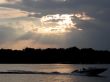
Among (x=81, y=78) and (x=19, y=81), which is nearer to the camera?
(x=19, y=81)

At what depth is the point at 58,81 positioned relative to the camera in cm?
9375

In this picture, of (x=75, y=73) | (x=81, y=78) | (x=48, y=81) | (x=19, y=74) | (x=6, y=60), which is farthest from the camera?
(x=6, y=60)

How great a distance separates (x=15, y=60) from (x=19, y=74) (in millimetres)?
78950

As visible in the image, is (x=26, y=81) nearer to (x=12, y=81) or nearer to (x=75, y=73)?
(x=12, y=81)

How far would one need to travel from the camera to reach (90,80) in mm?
96250

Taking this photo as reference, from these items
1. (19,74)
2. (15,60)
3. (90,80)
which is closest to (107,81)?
(90,80)

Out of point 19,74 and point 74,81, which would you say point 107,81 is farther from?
point 19,74

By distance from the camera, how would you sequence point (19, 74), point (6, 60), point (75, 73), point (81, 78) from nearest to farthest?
1. point (81, 78)
2. point (75, 73)
3. point (19, 74)
4. point (6, 60)

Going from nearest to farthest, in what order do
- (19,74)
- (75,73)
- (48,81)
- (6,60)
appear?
1. (48,81)
2. (75,73)
3. (19,74)
4. (6,60)

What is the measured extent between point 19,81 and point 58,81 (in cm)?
807

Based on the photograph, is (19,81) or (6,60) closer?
(19,81)

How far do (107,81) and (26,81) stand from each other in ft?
54.6

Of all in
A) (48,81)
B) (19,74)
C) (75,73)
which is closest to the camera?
(48,81)

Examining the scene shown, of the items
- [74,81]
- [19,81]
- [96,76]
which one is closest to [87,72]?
[96,76]
